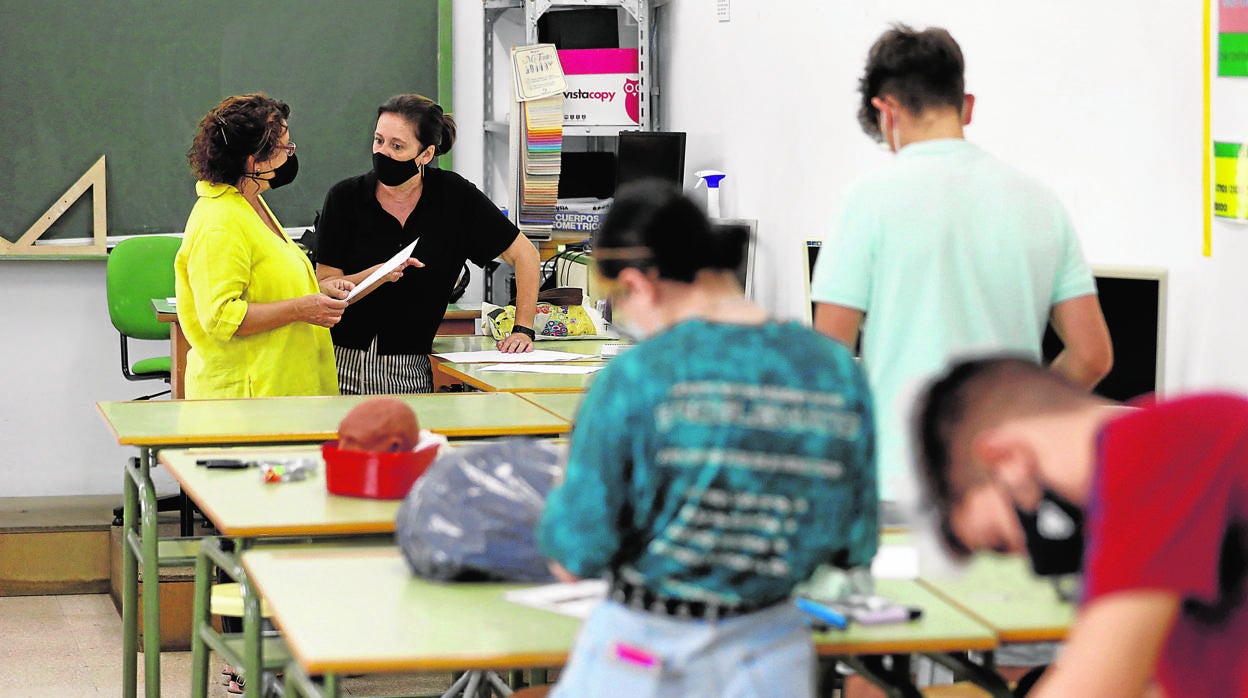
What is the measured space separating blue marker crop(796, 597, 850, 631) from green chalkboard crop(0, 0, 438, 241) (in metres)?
4.32

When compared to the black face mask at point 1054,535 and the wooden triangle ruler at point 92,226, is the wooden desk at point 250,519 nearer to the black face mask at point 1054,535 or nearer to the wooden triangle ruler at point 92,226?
the black face mask at point 1054,535

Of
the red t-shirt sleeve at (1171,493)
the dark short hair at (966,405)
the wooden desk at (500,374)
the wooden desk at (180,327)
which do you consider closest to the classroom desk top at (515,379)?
the wooden desk at (500,374)

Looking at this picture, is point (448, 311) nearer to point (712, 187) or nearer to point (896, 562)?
point (712, 187)

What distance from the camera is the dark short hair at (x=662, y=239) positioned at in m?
1.63

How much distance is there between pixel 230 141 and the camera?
3.57 metres

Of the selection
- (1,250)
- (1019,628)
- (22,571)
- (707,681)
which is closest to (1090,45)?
Answer: (1019,628)

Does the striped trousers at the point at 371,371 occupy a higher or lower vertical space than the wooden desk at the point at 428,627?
higher

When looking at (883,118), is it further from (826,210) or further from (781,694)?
(826,210)

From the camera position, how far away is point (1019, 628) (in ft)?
6.35

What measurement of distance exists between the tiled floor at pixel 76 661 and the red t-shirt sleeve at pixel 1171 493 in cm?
329

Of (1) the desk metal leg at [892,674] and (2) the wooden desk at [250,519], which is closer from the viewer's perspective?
(1) the desk metal leg at [892,674]

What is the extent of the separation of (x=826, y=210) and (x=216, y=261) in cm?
171

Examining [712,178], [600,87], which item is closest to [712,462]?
[712,178]

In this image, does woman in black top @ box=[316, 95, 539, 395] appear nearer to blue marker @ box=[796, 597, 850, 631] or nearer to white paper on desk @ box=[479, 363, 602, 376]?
white paper on desk @ box=[479, 363, 602, 376]
